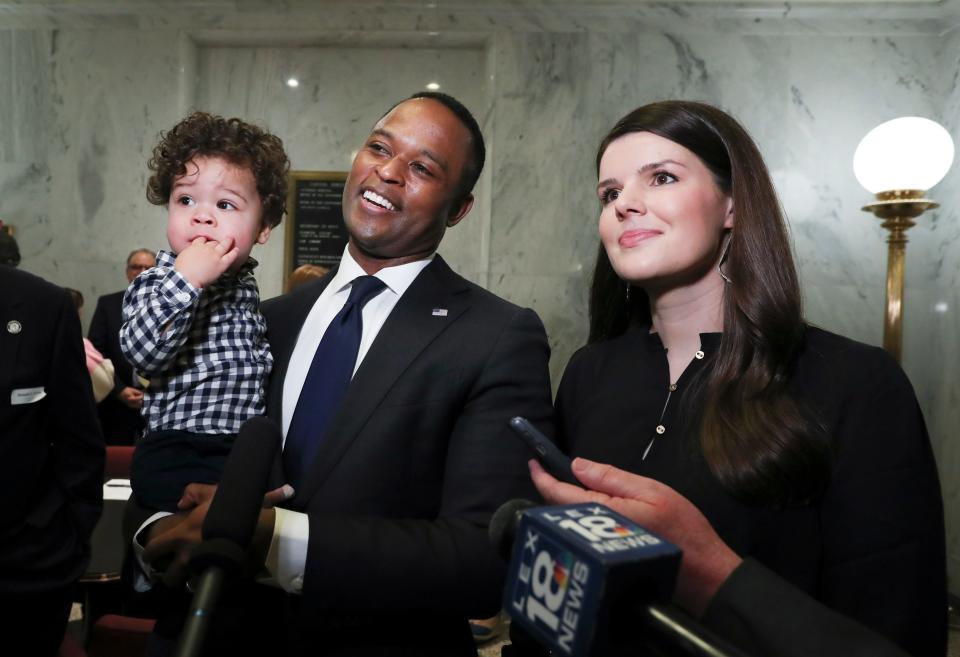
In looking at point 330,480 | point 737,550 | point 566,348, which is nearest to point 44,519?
point 330,480

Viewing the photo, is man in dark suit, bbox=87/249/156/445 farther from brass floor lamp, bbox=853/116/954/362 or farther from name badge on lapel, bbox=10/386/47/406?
brass floor lamp, bbox=853/116/954/362

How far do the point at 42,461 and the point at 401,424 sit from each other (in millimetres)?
1251

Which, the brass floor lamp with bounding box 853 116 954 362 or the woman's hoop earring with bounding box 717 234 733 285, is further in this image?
the brass floor lamp with bounding box 853 116 954 362

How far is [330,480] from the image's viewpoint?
4.64 ft

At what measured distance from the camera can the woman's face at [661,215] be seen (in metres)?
1.51

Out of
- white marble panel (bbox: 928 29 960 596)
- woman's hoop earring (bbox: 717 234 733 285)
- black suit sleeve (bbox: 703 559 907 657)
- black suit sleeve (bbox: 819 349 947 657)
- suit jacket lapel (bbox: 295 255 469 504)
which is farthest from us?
white marble panel (bbox: 928 29 960 596)

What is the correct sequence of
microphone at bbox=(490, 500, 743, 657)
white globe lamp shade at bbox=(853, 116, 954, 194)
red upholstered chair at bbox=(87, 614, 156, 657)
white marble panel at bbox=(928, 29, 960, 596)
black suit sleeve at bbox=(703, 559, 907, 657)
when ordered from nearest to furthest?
microphone at bbox=(490, 500, 743, 657) → black suit sleeve at bbox=(703, 559, 907, 657) → red upholstered chair at bbox=(87, 614, 156, 657) → white globe lamp shade at bbox=(853, 116, 954, 194) → white marble panel at bbox=(928, 29, 960, 596)

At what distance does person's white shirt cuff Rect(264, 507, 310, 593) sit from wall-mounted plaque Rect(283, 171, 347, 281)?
4.76 meters

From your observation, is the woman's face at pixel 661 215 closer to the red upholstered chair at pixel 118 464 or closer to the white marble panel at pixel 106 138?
the red upholstered chair at pixel 118 464

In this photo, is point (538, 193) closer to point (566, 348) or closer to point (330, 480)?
point (566, 348)

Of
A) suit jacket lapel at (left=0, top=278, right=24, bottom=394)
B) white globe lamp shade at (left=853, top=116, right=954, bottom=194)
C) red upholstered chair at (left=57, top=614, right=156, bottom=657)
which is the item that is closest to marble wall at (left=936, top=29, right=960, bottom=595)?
white globe lamp shade at (left=853, top=116, right=954, bottom=194)

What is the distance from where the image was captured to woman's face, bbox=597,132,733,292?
4.97ft

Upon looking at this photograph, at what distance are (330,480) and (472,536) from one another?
0.28 m

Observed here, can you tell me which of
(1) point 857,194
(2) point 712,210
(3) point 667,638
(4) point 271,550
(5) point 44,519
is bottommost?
(5) point 44,519
